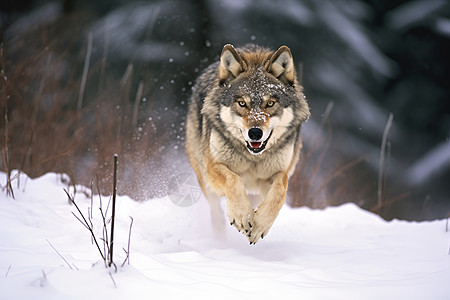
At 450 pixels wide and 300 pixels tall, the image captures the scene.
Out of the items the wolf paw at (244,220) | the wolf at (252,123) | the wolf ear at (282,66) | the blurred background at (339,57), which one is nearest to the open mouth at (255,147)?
the wolf at (252,123)

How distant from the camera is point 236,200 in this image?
2.72 m

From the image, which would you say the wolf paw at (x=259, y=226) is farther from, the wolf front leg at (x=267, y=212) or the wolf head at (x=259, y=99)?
the wolf head at (x=259, y=99)

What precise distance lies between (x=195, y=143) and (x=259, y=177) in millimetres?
1058

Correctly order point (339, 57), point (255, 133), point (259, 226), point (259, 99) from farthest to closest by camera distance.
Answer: point (339, 57) → point (259, 99) → point (255, 133) → point (259, 226)

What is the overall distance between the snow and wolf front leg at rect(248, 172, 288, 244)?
0.18 m

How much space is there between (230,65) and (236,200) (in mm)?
1187

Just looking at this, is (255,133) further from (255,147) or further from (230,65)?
(230,65)

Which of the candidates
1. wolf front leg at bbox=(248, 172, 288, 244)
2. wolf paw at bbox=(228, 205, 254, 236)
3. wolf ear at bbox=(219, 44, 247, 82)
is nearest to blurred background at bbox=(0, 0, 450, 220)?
wolf ear at bbox=(219, 44, 247, 82)

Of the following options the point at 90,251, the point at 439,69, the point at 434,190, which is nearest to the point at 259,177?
the point at 90,251

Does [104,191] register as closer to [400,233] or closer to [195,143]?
[195,143]

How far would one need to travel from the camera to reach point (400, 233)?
354cm

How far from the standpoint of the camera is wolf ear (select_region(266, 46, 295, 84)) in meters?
3.11

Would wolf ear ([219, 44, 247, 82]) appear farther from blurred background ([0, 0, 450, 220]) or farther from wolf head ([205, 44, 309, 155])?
blurred background ([0, 0, 450, 220])

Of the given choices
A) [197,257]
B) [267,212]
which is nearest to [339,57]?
[267,212]
